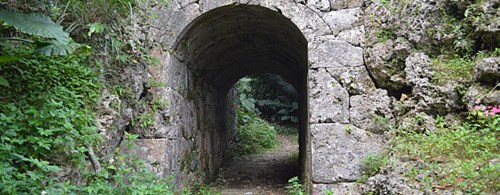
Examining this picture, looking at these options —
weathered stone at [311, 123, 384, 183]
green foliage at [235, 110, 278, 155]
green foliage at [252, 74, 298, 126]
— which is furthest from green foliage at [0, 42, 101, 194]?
green foliage at [252, 74, 298, 126]

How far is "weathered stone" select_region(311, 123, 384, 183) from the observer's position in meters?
4.07

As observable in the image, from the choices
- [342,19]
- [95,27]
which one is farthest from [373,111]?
[95,27]

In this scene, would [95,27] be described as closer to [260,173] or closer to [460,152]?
[460,152]

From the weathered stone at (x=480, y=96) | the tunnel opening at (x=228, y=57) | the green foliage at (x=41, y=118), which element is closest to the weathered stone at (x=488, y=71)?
the weathered stone at (x=480, y=96)

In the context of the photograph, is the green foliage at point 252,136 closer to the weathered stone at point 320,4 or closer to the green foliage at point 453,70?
the weathered stone at point 320,4

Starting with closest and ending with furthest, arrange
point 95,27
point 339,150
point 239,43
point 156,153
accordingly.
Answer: point 95,27, point 339,150, point 156,153, point 239,43

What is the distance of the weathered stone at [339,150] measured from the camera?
4070 mm

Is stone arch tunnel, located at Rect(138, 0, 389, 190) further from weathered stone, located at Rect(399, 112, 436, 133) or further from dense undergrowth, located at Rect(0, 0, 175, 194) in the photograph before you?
dense undergrowth, located at Rect(0, 0, 175, 194)

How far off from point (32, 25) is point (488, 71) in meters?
4.09

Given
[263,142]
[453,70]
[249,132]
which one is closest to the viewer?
[453,70]

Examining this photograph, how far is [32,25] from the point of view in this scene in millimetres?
2924

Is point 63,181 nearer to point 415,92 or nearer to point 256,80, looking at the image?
point 415,92

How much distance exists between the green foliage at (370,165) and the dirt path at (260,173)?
7.06 ft

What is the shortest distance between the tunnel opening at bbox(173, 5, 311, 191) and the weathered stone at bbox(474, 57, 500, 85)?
6.25 feet
